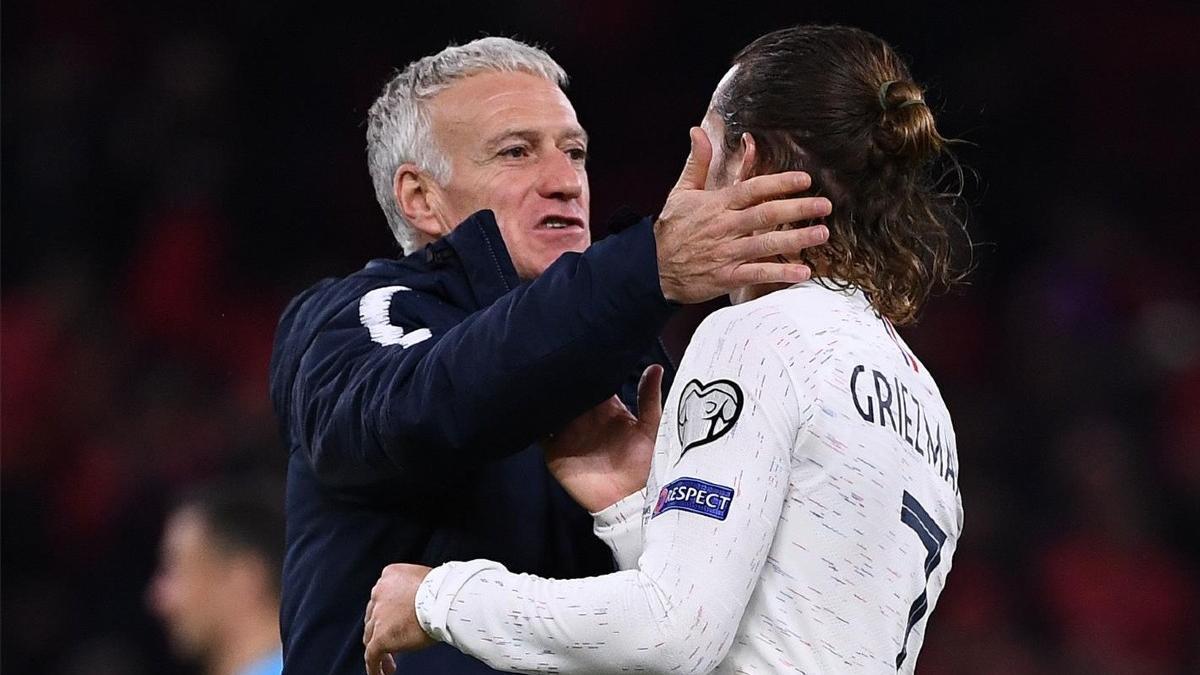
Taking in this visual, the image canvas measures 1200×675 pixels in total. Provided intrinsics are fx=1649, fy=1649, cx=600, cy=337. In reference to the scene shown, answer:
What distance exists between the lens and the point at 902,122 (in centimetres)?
212

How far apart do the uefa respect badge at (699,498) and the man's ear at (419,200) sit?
1.07m

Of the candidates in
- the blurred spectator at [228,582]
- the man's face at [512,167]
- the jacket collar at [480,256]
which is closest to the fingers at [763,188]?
the jacket collar at [480,256]

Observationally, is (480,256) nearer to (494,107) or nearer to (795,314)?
(494,107)

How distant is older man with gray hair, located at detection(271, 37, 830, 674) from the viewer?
2.06 meters

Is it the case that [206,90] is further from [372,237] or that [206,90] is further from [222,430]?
[222,430]

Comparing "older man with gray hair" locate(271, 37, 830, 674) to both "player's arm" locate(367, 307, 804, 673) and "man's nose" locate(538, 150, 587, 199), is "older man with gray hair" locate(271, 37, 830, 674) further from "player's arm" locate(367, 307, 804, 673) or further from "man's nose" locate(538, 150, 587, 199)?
"player's arm" locate(367, 307, 804, 673)

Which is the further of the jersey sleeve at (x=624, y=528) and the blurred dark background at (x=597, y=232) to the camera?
the blurred dark background at (x=597, y=232)

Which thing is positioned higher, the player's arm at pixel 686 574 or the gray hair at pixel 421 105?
the gray hair at pixel 421 105

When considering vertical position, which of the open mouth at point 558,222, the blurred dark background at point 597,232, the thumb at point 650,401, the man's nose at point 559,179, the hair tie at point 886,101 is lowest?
the blurred dark background at point 597,232

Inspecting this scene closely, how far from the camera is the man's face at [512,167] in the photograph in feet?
9.34

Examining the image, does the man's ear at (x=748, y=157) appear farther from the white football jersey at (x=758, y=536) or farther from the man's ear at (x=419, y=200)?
the man's ear at (x=419, y=200)

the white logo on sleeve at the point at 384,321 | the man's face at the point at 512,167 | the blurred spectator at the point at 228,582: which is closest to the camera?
the white logo on sleeve at the point at 384,321

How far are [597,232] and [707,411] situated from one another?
4607 millimetres

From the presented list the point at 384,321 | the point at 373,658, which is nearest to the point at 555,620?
the point at 373,658
